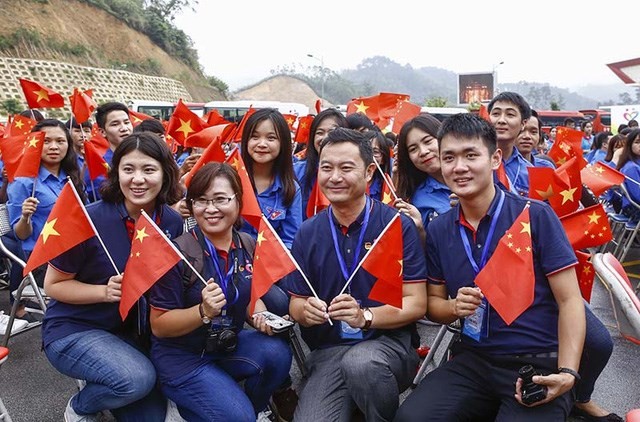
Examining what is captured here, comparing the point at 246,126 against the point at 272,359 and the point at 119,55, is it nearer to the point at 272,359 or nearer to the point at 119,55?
the point at 272,359

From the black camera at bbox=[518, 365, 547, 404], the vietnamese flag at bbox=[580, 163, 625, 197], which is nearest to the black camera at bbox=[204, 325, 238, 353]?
the black camera at bbox=[518, 365, 547, 404]

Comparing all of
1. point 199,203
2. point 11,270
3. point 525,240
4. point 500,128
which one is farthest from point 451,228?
point 11,270

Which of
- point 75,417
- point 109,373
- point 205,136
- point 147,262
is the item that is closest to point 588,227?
point 147,262

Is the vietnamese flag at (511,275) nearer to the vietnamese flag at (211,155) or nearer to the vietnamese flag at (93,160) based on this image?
the vietnamese flag at (211,155)

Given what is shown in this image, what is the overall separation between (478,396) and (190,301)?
1.35 metres

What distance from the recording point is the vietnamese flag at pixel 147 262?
7.40 ft

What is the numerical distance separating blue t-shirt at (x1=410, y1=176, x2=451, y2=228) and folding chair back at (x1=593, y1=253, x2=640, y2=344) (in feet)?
3.44

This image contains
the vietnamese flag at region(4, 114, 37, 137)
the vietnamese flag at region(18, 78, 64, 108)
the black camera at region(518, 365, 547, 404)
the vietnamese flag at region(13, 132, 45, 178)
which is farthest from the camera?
the vietnamese flag at region(18, 78, 64, 108)

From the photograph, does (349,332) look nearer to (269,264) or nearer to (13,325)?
(269,264)

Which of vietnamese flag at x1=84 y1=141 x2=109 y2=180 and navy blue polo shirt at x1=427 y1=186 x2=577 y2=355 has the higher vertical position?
vietnamese flag at x1=84 y1=141 x2=109 y2=180

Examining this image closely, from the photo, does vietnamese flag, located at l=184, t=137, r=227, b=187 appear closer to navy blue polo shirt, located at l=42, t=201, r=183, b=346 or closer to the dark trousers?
navy blue polo shirt, located at l=42, t=201, r=183, b=346

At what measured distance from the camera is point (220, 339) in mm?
2471

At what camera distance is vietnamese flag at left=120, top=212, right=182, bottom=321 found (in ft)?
7.40

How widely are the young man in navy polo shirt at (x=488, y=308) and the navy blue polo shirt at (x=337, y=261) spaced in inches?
5.5
